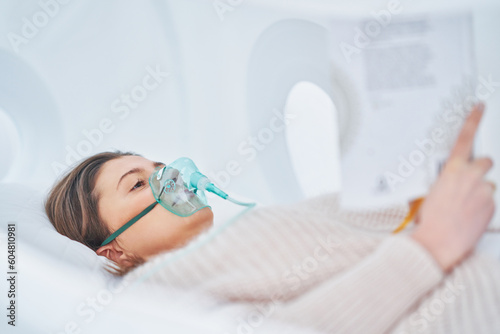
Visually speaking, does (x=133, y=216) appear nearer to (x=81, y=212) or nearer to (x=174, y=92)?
(x=81, y=212)

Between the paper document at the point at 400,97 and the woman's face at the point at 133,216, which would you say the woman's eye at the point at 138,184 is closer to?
the woman's face at the point at 133,216

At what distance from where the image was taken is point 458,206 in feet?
1.93

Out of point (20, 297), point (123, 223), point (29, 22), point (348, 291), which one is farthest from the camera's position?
point (29, 22)

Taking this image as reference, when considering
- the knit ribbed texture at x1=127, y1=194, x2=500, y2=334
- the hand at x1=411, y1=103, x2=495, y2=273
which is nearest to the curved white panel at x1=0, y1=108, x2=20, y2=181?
the knit ribbed texture at x1=127, y1=194, x2=500, y2=334

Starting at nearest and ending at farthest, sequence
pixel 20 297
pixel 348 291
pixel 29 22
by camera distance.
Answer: pixel 348 291
pixel 20 297
pixel 29 22

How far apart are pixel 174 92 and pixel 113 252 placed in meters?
0.41

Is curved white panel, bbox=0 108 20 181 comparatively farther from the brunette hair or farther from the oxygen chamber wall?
the brunette hair

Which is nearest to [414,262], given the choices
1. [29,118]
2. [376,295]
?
[376,295]

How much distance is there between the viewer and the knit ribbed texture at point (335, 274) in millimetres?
564

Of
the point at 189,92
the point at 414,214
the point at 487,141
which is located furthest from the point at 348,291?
the point at 189,92

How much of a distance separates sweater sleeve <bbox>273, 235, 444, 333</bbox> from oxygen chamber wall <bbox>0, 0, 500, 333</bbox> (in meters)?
0.34

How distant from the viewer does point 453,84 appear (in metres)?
0.60

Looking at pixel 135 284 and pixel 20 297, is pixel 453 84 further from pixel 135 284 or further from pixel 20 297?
pixel 20 297

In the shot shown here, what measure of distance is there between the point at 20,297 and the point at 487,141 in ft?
2.30
